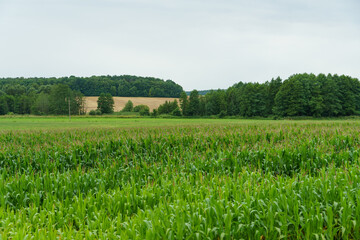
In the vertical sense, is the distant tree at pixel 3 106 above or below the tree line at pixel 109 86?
below

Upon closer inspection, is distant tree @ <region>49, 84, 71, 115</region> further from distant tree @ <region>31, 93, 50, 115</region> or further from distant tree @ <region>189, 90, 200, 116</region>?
distant tree @ <region>189, 90, 200, 116</region>

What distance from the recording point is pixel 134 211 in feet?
19.9

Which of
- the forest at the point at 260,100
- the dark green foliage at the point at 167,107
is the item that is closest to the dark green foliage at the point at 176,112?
the forest at the point at 260,100

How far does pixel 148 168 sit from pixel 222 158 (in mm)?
2822

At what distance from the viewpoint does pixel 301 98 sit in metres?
78.8

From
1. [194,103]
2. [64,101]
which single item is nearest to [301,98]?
[194,103]

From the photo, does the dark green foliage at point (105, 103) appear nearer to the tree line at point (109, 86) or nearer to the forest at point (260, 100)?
the forest at point (260, 100)

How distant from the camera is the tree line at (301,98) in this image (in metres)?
78.2

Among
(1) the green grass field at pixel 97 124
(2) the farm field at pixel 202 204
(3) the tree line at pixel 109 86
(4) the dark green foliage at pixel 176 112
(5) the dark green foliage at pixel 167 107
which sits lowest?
(1) the green grass field at pixel 97 124

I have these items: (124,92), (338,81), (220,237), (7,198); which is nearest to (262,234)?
(220,237)

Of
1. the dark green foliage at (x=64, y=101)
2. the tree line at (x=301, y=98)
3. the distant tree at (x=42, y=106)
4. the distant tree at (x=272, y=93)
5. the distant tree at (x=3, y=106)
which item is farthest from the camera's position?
the distant tree at (x=3, y=106)

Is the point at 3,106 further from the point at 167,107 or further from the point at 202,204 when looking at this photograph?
the point at 202,204

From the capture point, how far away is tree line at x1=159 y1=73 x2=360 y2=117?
78.2 meters

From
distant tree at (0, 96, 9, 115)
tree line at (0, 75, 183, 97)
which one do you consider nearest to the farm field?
distant tree at (0, 96, 9, 115)
